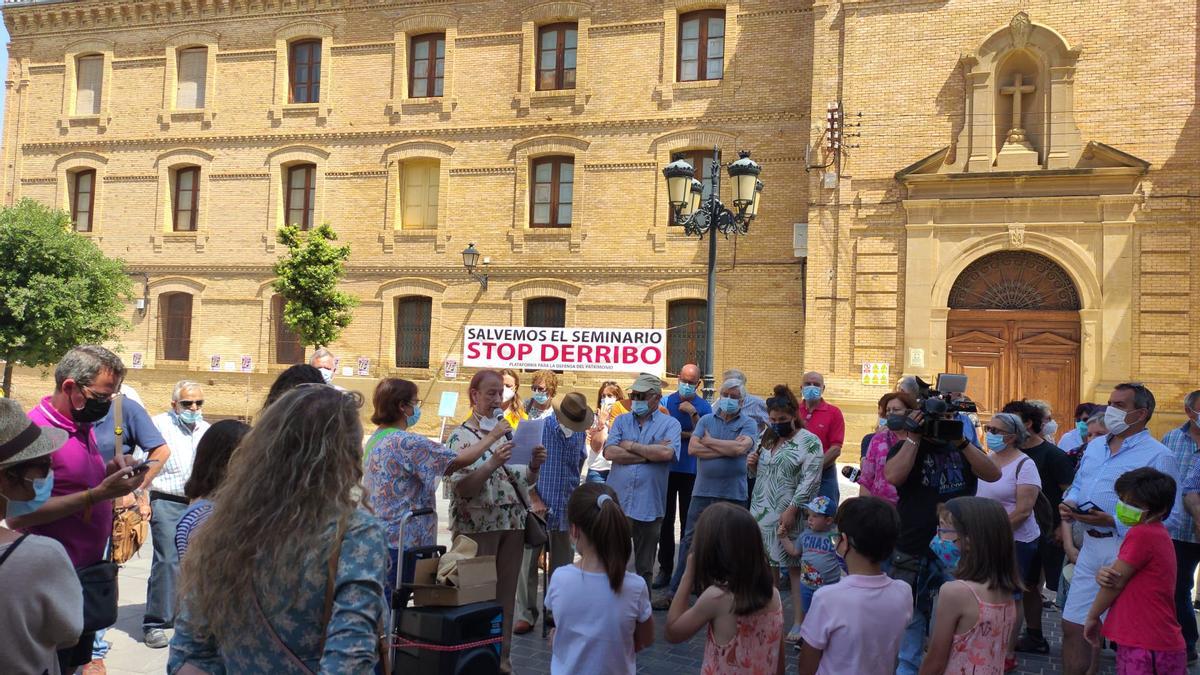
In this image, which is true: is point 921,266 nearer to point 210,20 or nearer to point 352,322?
point 352,322

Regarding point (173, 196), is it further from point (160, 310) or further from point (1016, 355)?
point (1016, 355)

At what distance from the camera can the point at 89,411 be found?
4.89 m

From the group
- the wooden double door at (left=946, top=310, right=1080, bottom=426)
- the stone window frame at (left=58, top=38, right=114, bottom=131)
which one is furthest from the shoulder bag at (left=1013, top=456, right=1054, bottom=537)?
the stone window frame at (left=58, top=38, right=114, bottom=131)

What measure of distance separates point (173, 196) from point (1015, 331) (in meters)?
21.1

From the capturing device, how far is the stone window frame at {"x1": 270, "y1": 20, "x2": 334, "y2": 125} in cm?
2298

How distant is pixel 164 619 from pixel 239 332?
18.2 m

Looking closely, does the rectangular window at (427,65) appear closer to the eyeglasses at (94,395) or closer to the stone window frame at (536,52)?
the stone window frame at (536,52)

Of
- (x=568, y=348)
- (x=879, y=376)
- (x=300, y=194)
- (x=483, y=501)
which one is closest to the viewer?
(x=483, y=501)

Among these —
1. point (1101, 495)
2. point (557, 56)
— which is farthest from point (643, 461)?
point (557, 56)

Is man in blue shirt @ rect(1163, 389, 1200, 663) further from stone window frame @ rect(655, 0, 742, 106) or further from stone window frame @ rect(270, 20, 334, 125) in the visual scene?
stone window frame @ rect(270, 20, 334, 125)

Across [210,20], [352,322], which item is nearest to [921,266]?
[352,322]

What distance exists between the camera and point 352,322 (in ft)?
74.6

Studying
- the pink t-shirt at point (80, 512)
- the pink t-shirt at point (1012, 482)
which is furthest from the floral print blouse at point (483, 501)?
the pink t-shirt at point (1012, 482)

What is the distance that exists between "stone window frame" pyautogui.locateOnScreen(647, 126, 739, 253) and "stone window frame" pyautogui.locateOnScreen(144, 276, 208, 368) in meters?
12.2
